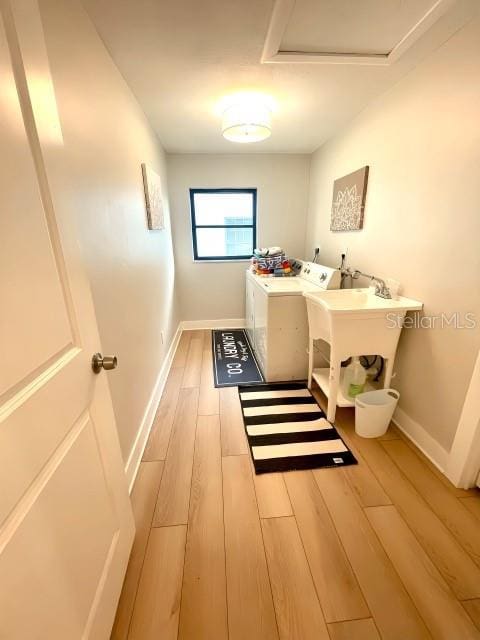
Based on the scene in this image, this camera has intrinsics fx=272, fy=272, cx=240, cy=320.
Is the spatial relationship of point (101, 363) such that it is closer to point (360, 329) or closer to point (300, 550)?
point (300, 550)

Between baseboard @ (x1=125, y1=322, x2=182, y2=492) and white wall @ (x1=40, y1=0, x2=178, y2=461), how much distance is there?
59mm

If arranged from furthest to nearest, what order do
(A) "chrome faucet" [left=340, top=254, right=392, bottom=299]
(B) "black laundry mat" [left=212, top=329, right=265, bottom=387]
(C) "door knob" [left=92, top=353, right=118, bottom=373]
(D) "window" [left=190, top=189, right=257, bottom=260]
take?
1. (D) "window" [left=190, top=189, right=257, bottom=260]
2. (B) "black laundry mat" [left=212, top=329, right=265, bottom=387]
3. (A) "chrome faucet" [left=340, top=254, right=392, bottom=299]
4. (C) "door knob" [left=92, top=353, right=118, bottom=373]

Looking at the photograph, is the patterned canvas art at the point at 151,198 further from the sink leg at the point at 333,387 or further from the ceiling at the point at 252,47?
the sink leg at the point at 333,387

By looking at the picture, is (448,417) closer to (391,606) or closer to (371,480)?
(371,480)

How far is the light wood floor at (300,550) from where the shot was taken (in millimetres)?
953

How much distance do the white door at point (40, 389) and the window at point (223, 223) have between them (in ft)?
9.63

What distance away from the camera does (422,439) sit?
1.69 metres

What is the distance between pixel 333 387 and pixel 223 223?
2.60 metres

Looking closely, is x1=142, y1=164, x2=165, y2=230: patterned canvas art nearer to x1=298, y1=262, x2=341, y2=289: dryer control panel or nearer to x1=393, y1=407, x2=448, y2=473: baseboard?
x1=298, y1=262, x2=341, y2=289: dryer control panel

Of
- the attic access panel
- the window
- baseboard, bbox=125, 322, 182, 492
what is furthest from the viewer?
the window

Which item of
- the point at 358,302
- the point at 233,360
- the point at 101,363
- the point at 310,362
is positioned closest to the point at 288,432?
the point at 310,362

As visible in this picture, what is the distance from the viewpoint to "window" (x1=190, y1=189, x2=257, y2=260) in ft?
11.5

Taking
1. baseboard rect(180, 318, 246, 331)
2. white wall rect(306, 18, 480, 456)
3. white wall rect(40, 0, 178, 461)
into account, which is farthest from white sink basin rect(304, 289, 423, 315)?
baseboard rect(180, 318, 246, 331)

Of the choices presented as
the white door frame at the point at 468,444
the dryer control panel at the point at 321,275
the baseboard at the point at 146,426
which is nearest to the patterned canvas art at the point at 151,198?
the baseboard at the point at 146,426
